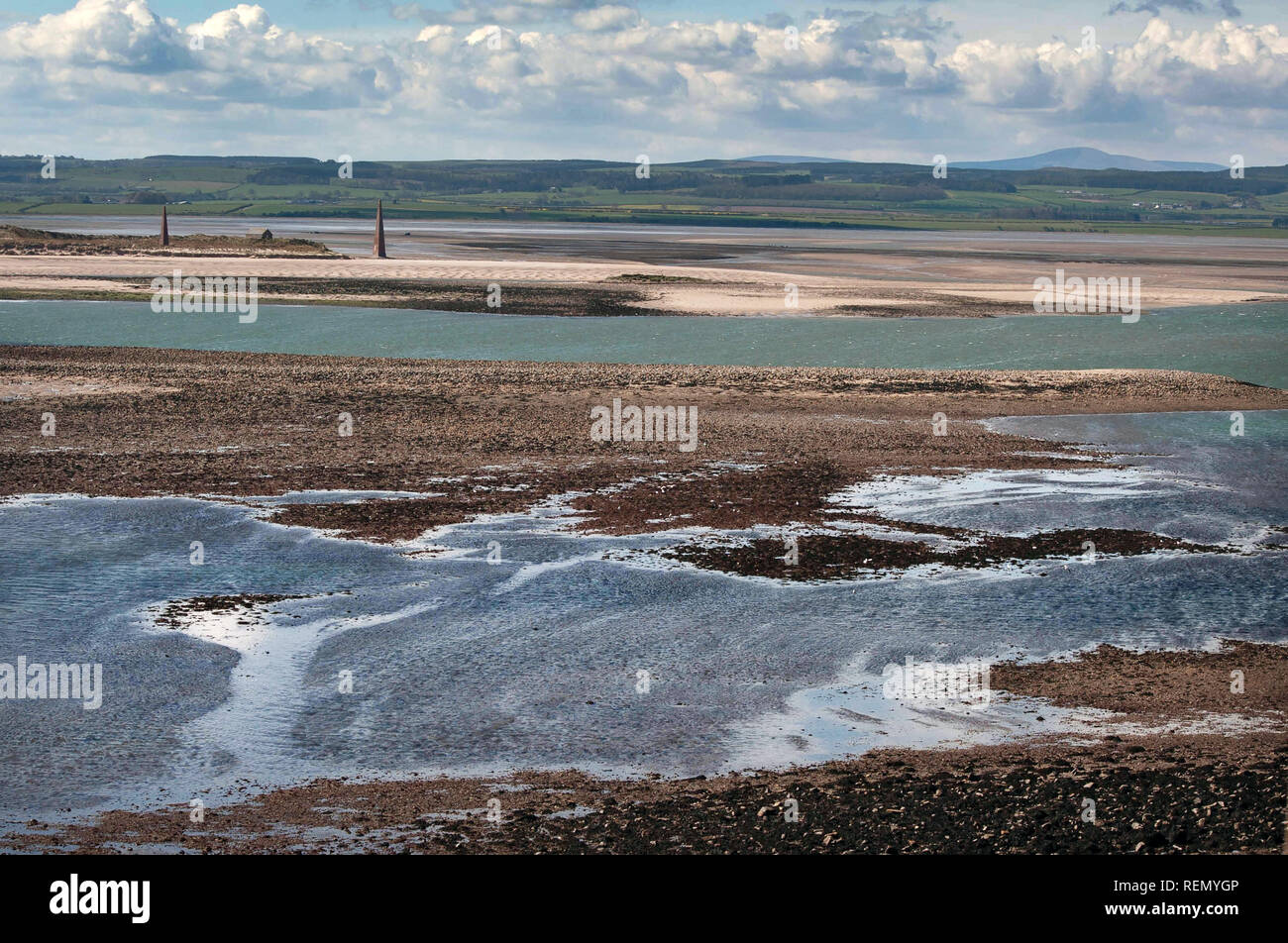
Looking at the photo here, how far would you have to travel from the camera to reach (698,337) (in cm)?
4550

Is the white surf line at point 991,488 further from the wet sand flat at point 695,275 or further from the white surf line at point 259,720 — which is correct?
the wet sand flat at point 695,275

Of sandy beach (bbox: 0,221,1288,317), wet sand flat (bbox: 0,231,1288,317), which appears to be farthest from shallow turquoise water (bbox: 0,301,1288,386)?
wet sand flat (bbox: 0,231,1288,317)

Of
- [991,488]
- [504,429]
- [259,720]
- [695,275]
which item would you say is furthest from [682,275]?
[259,720]

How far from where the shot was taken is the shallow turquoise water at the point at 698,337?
40875 mm

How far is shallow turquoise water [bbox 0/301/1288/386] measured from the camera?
134ft

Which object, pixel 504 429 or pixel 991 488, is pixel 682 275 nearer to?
pixel 504 429

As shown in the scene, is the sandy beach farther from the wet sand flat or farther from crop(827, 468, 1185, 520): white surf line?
crop(827, 468, 1185, 520): white surf line

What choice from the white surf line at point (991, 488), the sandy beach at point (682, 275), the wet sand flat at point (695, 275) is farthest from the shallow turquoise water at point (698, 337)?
the white surf line at point (991, 488)

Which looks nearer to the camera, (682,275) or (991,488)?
(991,488)

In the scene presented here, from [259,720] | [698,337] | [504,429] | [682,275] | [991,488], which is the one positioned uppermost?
[682,275]

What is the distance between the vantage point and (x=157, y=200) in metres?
199

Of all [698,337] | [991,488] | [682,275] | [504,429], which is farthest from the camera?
[682,275]
